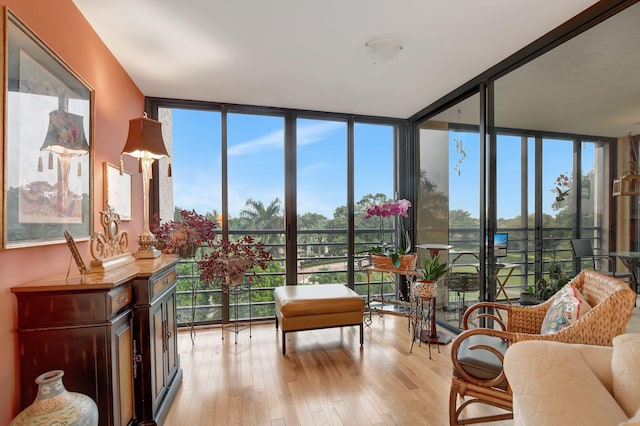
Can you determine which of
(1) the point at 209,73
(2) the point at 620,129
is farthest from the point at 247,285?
(2) the point at 620,129

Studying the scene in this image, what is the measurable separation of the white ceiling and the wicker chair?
5.85 ft

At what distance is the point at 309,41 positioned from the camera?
7.75 ft

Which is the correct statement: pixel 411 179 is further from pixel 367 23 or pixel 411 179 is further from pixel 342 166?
pixel 367 23

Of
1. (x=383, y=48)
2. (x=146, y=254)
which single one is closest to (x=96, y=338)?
(x=146, y=254)

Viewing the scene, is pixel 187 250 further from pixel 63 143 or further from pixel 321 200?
pixel 321 200

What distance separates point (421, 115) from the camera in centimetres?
399

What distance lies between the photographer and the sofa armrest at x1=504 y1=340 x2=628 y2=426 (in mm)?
1037

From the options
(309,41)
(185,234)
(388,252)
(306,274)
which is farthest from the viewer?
(306,274)

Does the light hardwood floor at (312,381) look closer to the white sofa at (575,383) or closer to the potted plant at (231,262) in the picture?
the potted plant at (231,262)

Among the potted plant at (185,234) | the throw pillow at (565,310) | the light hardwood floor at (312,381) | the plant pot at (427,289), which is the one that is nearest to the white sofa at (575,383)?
the throw pillow at (565,310)

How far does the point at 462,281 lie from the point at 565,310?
59.0 inches

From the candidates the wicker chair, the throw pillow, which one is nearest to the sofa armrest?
the wicker chair

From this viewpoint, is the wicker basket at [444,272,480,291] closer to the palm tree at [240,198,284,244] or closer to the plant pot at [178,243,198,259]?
the palm tree at [240,198,284,244]

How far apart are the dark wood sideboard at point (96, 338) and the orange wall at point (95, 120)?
0.05 metres
